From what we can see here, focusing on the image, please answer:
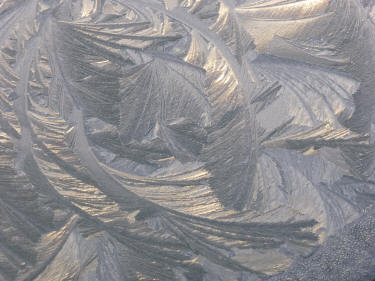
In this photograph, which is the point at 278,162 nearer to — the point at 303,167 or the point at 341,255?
the point at 303,167

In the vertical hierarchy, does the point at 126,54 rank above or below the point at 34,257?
above

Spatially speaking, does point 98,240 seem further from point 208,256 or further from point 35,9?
point 35,9

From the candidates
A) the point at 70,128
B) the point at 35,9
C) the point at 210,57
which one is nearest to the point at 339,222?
the point at 210,57

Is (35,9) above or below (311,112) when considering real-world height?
above

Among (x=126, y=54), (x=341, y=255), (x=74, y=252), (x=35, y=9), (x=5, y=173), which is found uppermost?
(x=35, y=9)

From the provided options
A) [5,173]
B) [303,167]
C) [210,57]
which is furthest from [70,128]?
[303,167]
